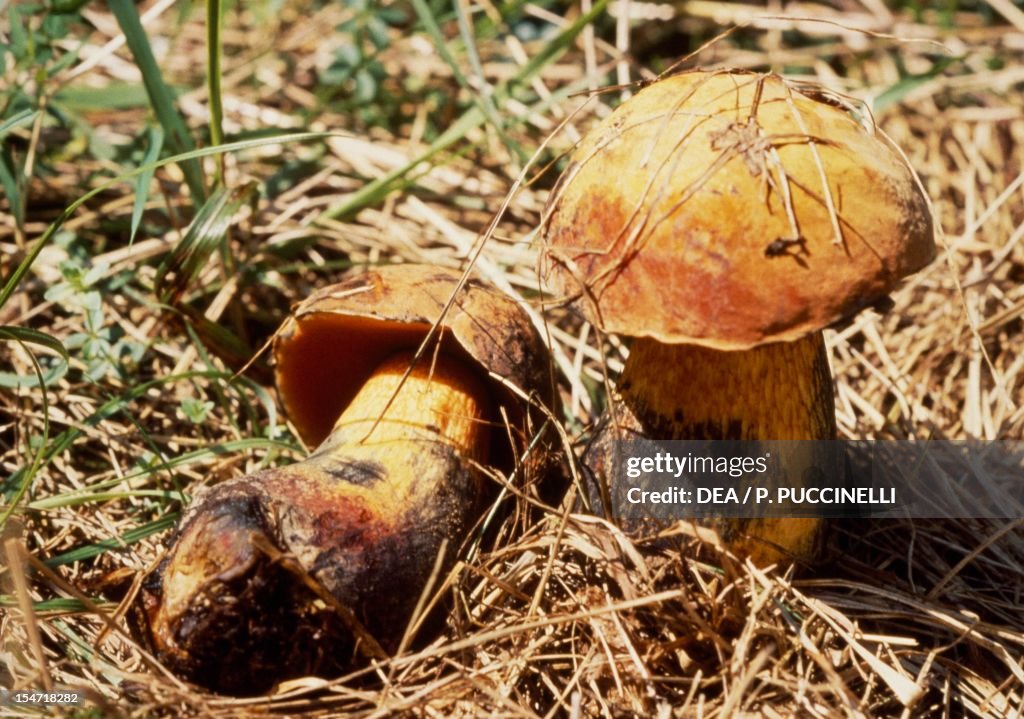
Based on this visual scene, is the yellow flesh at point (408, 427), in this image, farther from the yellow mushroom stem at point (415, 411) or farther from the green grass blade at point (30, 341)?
the green grass blade at point (30, 341)

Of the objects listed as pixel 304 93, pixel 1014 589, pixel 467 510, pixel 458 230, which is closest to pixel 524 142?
pixel 458 230

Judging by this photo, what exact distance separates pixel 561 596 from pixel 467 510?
23cm

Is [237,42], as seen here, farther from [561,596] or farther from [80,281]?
[561,596]

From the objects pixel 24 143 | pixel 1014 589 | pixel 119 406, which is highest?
pixel 24 143

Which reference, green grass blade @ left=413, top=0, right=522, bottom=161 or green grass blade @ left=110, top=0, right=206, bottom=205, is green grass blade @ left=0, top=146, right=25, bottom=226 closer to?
green grass blade @ left=110, top=0, right=206, bottom=205

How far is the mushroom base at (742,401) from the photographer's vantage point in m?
1.62

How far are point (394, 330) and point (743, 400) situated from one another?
64 cm

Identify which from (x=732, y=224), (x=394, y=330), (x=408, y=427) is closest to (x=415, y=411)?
(x=408, y=427)

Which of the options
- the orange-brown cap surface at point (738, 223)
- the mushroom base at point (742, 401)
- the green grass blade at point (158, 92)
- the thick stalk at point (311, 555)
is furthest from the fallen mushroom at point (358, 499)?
the green grass blade at point (158, 92)

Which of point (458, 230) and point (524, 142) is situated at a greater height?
point (524, 142)

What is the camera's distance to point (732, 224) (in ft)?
4.38

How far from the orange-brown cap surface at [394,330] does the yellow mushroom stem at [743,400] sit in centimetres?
23

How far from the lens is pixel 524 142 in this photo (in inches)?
117

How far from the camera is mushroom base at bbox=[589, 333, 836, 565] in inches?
64.0
